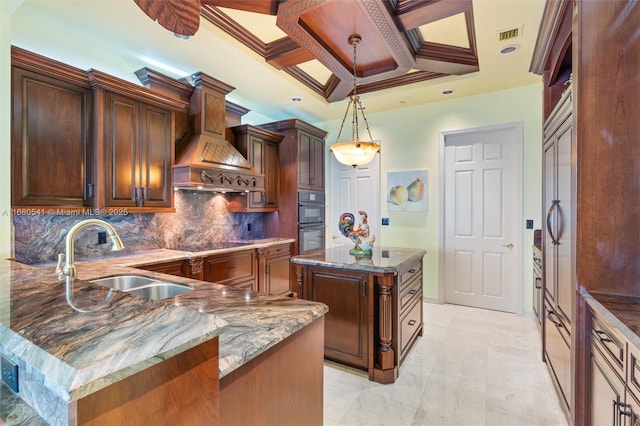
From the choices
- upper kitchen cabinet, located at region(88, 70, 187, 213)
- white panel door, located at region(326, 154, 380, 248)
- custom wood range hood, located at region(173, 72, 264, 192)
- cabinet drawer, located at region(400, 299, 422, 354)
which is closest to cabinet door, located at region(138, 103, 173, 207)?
upper kitchen cabinet, located at region(88, 70, 187, 213)

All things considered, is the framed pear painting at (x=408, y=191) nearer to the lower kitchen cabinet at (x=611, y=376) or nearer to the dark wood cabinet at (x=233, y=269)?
the dark wood cabinet at (x=233, y=269)

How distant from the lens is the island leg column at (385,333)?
7.73ft

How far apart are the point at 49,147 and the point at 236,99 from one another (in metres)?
2.39

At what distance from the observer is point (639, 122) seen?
1.52 meters

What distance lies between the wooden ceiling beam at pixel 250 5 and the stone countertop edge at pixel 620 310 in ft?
9.10

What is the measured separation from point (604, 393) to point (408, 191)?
340 centimetres

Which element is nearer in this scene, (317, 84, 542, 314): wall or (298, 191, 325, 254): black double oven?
(317, 84, 542, 314): wall

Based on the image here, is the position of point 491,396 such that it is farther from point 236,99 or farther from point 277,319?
point 236,99

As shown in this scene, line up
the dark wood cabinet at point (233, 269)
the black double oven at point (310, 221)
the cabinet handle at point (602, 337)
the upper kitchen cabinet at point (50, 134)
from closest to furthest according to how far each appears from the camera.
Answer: the cabinet handle at point (602, 337), the upper kitchen cabinet at point (50, 134), the dark wood cabinet at point (233, 269), the black double oven at point (310, 221)

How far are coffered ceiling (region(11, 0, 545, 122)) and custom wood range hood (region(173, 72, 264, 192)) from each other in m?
0.23

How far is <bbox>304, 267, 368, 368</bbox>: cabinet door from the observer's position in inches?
96.6

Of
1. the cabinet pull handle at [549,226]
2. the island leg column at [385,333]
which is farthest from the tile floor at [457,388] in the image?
the cabinet pull handle at [549,226]

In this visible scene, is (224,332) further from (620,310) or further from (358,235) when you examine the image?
(358,235)

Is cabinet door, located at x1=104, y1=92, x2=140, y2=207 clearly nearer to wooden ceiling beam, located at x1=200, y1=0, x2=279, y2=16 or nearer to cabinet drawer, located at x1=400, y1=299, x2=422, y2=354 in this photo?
wooden ceiling beam, located at x1=200, y1=0, x2=279, y2=16
